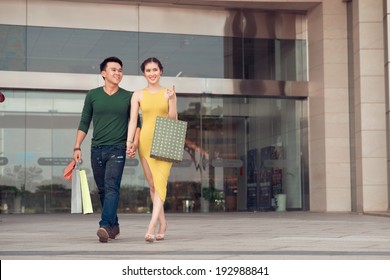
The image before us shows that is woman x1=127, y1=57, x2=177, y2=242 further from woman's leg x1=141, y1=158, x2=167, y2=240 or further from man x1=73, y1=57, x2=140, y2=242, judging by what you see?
man x1=73, y1=57, x2=140, y2=242

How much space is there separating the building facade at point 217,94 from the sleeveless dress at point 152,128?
1273 centimetres

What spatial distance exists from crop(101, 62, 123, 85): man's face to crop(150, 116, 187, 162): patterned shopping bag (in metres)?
0.78

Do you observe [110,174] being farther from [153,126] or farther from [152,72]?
[152,72]

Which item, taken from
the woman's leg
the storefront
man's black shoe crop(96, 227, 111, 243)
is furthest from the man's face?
the storefront

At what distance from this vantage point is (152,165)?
824 centimetres

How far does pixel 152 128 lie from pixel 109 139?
52 centimetres

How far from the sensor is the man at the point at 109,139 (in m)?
8.30

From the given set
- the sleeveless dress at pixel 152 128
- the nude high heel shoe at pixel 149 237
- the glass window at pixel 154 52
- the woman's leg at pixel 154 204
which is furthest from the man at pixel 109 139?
the glass window at pixel 154 52

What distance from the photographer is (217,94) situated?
22578 mm

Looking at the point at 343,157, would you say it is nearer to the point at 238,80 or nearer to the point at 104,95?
the point at 238,80

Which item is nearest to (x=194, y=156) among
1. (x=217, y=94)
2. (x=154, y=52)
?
(x=217, y=94)

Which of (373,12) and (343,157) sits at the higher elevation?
(373,12)
